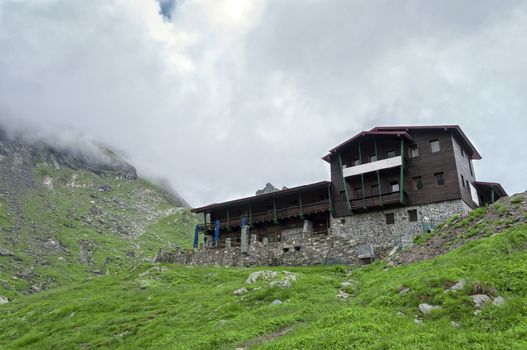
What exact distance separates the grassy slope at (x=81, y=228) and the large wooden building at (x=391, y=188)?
41.6m

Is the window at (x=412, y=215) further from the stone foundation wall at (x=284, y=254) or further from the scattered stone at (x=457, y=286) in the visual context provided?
the scattered stone at (x=457, y=286)

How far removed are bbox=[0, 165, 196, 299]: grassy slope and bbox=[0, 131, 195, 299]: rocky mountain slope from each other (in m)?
0.15

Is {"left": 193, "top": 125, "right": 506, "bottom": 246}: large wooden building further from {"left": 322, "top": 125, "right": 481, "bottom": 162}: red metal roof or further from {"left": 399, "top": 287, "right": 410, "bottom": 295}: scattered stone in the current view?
{"left": 399, "top": 287, "right": 410, "bottom": 295}: scattered stone

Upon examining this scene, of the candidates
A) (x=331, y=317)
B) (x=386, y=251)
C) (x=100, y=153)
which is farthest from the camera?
(x=100, y=153)

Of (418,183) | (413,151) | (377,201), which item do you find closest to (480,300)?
(377,201)

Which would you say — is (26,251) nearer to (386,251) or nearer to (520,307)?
(386,251)

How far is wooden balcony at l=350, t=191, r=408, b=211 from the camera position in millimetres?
43094

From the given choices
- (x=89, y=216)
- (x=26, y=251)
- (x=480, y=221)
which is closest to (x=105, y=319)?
(x=480, y=221)

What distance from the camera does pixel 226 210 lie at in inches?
2317

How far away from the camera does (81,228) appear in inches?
4031

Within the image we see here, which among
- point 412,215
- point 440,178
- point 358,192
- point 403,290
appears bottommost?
point 403,290

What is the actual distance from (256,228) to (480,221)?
33638 millimetres

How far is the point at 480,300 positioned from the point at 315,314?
594 cm

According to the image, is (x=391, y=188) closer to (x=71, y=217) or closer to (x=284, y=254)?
(x=284, y=254)
